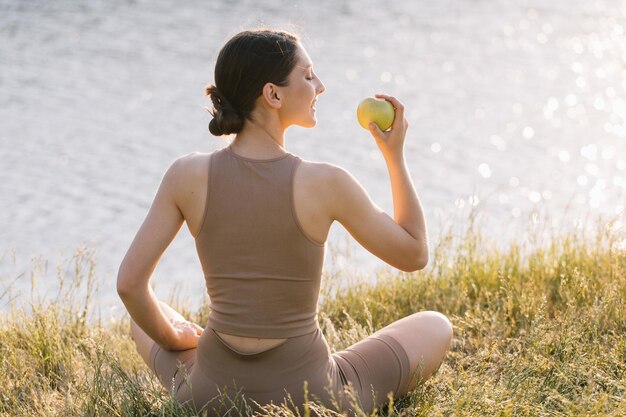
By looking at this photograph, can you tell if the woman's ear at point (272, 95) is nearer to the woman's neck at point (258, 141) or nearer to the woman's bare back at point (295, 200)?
the woman's neck at point (258, 141)

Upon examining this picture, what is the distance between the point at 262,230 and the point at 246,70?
0.52 meters

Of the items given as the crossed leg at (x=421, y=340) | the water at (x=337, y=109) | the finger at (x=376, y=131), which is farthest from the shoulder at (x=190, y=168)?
the water at (x=337, y=109)

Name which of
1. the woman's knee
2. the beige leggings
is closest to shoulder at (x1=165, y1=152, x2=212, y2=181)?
the beige leggings

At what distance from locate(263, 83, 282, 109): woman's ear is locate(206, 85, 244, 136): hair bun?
109mm

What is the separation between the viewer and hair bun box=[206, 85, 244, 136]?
2.81 metres

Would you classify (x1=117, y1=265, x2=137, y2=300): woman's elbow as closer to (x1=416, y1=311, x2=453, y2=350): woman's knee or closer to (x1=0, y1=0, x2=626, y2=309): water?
(x1=416, y1=311, x2=453, y2=350): woman's knee

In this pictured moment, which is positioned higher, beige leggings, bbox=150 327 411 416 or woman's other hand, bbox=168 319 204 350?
beige leggings, bbox=150 327 411 416

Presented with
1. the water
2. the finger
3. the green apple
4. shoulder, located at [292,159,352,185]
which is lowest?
the water

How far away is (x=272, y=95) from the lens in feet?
9.27

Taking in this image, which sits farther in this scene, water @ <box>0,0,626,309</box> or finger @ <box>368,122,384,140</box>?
water @ <box>0,0,626,309</box>

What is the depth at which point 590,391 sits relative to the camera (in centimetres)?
303

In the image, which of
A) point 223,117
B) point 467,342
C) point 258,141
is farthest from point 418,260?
point 467,342

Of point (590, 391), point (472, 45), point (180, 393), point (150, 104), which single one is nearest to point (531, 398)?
point (590, 391)

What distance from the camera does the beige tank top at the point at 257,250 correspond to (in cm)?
272
